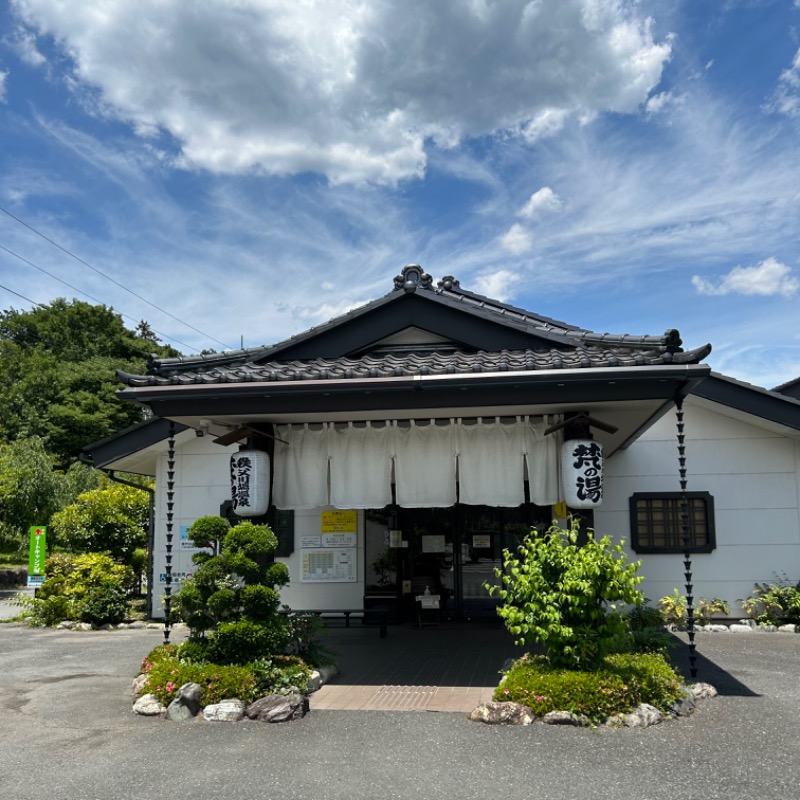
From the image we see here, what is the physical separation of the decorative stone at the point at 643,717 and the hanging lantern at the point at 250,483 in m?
4.75

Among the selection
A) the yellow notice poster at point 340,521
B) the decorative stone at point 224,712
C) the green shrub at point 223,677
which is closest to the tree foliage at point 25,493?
the yellow notice poster at point 340,521

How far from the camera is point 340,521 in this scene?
12.9 metres

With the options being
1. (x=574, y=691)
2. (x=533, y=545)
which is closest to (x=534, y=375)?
(x=533, y=545)

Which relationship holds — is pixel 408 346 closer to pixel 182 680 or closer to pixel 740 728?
pixel 182 680

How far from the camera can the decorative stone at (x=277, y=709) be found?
21.0ft

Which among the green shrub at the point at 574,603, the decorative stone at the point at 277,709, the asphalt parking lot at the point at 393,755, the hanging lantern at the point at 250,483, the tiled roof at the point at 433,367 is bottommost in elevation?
the asphalt parking lot at the point at 393,755

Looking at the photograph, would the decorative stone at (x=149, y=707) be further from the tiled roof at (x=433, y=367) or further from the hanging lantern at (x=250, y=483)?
the tiled roof at (x=433, y=367)

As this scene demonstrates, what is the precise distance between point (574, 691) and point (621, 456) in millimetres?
6901

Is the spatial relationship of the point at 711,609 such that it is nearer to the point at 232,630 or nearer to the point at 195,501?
the point at 232,630

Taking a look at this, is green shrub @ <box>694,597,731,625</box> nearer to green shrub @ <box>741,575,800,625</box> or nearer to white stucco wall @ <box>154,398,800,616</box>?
white stucco wall @ <box>154,398,800,616</box>

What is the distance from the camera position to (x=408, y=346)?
10680mm

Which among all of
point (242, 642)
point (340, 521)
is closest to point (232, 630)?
point (242, 642)

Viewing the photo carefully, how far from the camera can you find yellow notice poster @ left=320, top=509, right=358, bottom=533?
Result: 12859 millimetres

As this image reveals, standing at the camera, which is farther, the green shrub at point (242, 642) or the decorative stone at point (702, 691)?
the green shrub at point (242, 642)
